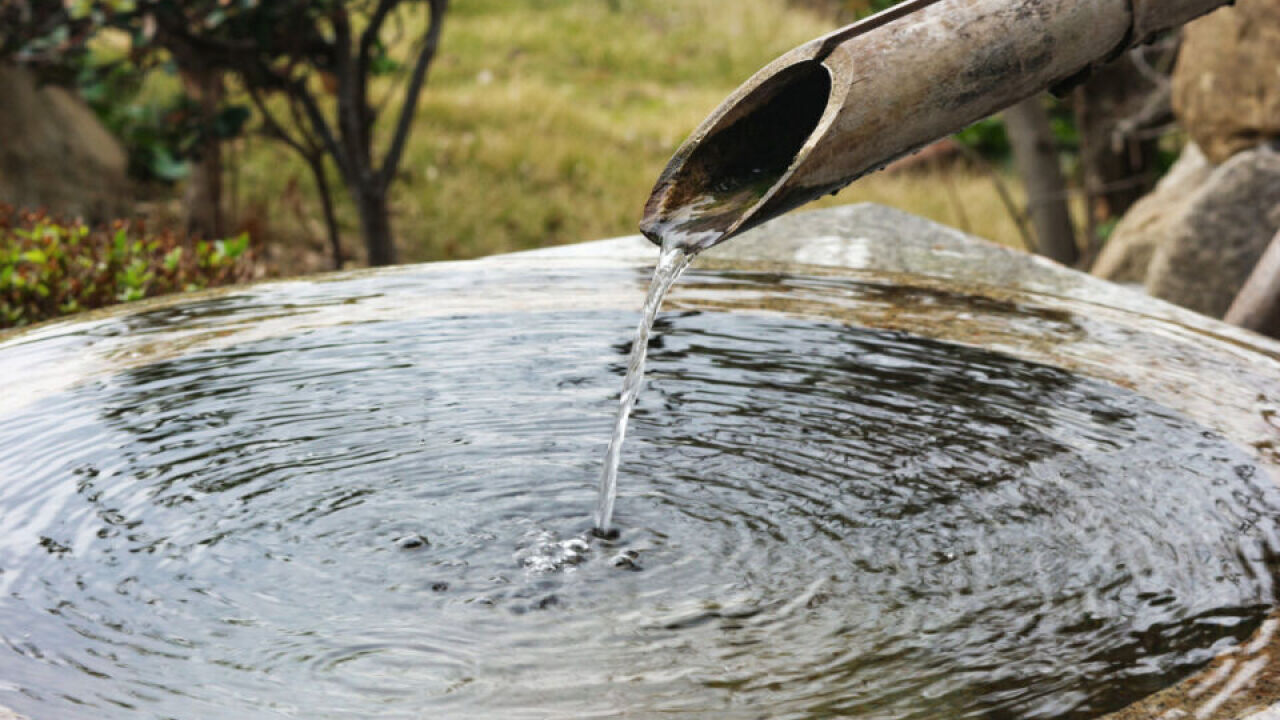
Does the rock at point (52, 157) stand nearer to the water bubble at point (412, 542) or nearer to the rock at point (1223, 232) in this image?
the water bubble at point (412, 542)

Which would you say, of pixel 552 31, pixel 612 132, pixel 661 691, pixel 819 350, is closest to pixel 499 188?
pixel 612 132

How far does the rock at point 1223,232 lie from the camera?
4934 millimetres

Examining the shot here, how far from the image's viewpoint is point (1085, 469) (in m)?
2.57

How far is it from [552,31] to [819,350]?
A: 1322 cm

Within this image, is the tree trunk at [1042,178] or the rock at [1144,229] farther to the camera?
the tree trunk at [1042,178]

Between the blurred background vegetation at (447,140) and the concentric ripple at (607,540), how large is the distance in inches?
94.6

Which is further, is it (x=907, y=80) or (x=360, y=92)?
(x=360, y=92)

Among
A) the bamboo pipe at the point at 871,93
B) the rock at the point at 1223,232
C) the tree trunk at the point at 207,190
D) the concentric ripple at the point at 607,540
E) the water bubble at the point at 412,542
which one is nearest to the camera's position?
the concentric ripple at the point at 607,540

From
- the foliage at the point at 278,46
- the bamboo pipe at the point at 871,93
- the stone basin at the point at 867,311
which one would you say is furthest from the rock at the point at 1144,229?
the bamboo pipe at the point at 871,93

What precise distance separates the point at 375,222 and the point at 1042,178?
3522mm

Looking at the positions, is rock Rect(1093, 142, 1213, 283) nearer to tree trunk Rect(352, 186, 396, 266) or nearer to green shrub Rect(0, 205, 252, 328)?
tree trunk Rect(352, 186, 396, 266)

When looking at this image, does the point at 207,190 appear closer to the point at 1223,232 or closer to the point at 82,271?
the point at 82,271

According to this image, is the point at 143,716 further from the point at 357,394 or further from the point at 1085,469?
the point at 1085,469

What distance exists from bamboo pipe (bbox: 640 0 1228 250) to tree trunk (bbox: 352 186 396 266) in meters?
4.22
